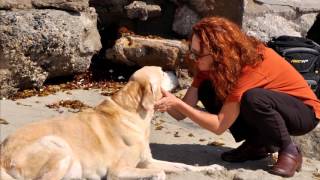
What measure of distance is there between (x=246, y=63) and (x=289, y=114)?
22.1 inches

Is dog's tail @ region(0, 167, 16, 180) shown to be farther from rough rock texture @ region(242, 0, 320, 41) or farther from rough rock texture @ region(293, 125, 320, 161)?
rough rock texture @ region(242, 0, 320, 41)

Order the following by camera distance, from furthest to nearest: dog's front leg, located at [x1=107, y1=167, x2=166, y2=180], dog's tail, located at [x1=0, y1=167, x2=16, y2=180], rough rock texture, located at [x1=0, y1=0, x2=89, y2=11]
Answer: rough rock texture, located at [x1=0, y1=0, x2=89, y2=11] < dog's front leg, located at [x1=107, y1=167, x2=166, y2=180] < dog's tail, located at [x1=0, y1=167, x2=16, y2=180]

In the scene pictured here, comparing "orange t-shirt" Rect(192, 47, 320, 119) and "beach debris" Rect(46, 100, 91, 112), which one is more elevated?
"orange t-shirt" Rect(192, 47, 320, 119)

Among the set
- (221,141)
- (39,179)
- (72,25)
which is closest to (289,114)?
(221,141)

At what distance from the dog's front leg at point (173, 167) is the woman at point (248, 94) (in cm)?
33

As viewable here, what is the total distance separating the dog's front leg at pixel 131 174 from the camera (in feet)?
14.4

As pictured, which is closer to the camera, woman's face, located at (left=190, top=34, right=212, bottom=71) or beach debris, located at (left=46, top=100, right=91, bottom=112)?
woman's face, located at (left=190, top=34, right=212, bottom=71)

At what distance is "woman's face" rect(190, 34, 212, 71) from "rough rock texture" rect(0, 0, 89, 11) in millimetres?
2923

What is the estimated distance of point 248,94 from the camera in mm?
4621

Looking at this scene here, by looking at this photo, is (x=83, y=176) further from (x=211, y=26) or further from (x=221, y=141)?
(x=221, y=141)

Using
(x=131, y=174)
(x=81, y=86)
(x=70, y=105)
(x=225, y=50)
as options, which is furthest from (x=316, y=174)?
(x=81, y=86)

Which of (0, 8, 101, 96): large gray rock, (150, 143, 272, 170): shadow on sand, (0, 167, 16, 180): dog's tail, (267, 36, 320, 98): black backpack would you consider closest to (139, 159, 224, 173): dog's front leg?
(150, 143, 272, 170): shadow on sand

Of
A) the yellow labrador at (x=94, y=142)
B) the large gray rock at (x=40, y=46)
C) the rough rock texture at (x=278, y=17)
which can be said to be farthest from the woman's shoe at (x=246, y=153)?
the rough rock texture at (x=278, y=17)

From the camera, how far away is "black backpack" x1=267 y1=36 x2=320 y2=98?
20.3 feet
